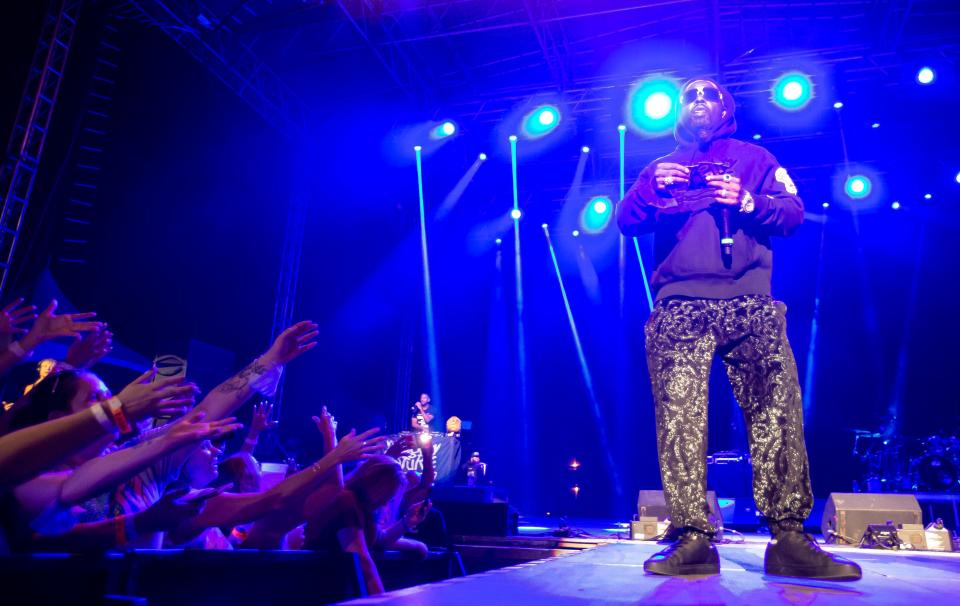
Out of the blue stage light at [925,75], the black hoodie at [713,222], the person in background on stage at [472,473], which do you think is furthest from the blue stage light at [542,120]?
the black hoodie at [713,222]

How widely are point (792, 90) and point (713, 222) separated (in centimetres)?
931

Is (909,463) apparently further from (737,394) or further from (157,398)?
(157,398)

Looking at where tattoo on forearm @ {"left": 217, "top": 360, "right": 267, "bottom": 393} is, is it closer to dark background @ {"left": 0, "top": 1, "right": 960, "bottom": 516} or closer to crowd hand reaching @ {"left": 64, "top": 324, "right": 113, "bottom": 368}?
crowd hand reaching @ {"left": 64, "top": 324, "right": 113, "bottom": 368}

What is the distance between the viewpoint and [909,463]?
10758 mm

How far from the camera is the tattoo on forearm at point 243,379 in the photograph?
9.98ft

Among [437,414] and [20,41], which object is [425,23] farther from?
[437,414]

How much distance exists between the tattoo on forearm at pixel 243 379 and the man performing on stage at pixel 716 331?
179 centimetres

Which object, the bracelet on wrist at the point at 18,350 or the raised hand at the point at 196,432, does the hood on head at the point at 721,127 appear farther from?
the bracelet on wrist at the point at 18,350

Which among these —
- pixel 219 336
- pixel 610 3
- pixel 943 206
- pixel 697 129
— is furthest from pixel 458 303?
pixel 697 129

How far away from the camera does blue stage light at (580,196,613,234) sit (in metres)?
14.2

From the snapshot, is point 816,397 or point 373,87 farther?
point 816,397

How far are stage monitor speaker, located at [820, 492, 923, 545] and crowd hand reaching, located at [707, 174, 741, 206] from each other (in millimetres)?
4255

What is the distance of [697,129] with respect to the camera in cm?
265

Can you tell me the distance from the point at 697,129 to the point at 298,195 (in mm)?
9468
